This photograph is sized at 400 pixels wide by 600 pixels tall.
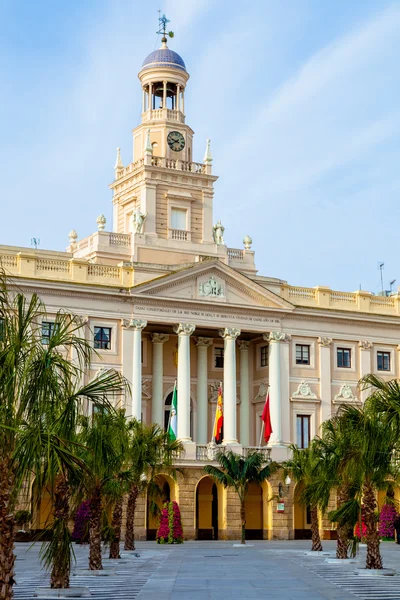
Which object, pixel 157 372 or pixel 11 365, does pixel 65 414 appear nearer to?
pixel 11 365

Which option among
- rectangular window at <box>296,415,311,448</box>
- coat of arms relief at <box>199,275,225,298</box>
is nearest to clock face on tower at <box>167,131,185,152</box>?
coat of arms relief at <box>199,275,225,298</box>

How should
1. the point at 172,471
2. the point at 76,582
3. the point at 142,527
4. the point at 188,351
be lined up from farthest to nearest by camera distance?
1. the point at 188,351
2. the point at 142,527
3. the point at 172,471
4. the point at 76,582

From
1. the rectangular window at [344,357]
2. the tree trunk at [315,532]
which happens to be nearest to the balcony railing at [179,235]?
the rectangular window at [344,357]

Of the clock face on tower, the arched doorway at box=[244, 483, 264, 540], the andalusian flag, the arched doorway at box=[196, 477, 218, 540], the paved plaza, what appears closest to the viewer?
the paved plaza

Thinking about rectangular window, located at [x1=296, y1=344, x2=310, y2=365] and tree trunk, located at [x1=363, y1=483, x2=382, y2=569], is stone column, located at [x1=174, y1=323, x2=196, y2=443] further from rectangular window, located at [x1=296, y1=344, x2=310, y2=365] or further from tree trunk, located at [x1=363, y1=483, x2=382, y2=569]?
tree trunk, located at [x1=363, y1=483, x2=382, y2=569]

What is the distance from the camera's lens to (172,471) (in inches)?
1991

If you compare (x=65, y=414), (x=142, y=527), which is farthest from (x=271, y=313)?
(x=65, y=414)

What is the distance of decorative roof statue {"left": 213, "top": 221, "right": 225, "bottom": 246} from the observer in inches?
2783

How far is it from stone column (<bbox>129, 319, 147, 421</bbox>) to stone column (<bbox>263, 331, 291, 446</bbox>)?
29.6 ft

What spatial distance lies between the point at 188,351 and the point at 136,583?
35080 mm

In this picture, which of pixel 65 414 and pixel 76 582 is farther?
pixel 76 582

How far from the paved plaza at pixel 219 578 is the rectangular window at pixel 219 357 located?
24.3m

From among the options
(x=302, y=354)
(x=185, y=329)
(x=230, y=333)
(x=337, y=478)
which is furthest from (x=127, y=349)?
(x=337, y=478)

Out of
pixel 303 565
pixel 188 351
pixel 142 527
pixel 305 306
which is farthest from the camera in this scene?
pixel 305 306
